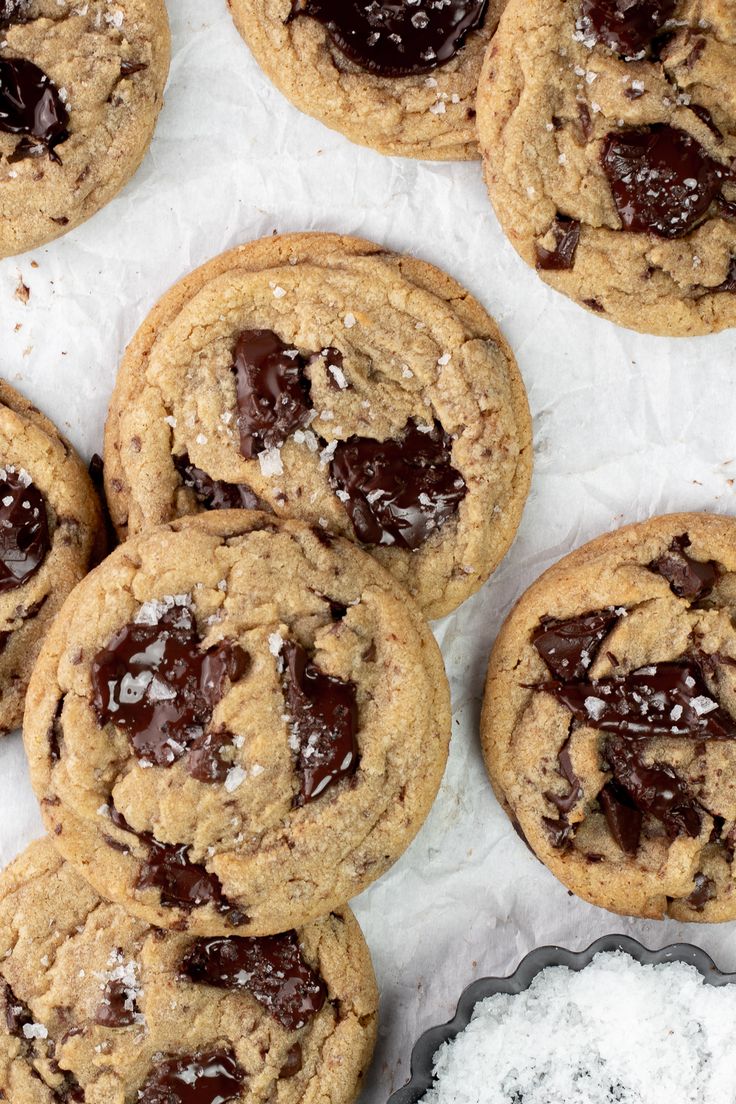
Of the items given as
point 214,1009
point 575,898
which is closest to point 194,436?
point 214,1009

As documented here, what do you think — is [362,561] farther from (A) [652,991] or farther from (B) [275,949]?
(A) [652,991]

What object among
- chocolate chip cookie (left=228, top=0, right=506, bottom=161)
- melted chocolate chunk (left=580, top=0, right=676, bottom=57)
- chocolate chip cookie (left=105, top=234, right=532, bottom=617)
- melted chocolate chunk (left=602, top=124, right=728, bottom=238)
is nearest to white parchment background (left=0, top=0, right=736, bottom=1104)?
chocolate chip cookie (left=228, top=0, right=506, bottom=161)

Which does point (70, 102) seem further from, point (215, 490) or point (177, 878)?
point (177, 878)

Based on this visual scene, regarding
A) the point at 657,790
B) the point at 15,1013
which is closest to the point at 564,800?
the point at 657,790

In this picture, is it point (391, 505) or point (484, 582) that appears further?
point (484, 582)

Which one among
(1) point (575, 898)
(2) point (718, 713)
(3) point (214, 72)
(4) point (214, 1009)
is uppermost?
(3) point (214, 72)

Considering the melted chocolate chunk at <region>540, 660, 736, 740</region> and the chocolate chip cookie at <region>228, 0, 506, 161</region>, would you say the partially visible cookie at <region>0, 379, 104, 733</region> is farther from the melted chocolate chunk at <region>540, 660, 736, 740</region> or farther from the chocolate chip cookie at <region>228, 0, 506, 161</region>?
the melted chocolate chunk at <region>540, 660, 736, 740</region>

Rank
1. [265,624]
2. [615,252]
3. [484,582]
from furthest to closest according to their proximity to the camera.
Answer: [484,582], [615,252], [265,624]
